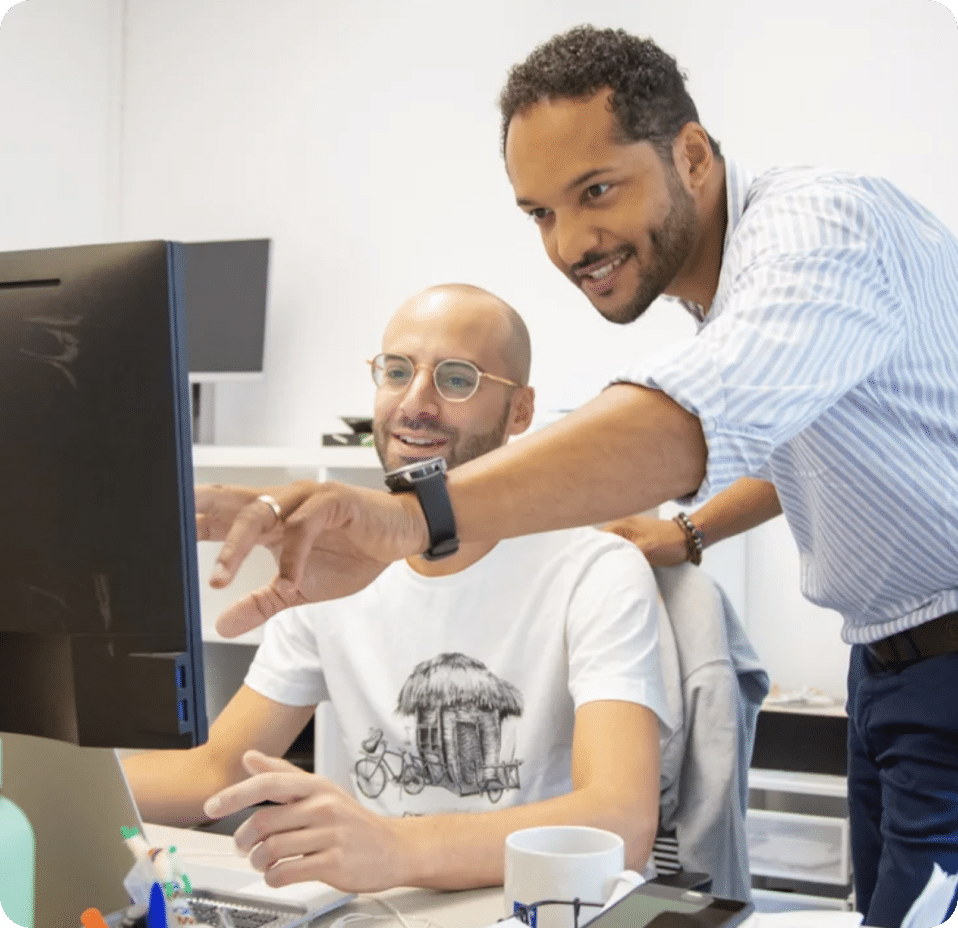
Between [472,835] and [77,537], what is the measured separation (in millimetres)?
545

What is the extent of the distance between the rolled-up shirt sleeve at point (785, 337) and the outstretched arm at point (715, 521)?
0.64 meters

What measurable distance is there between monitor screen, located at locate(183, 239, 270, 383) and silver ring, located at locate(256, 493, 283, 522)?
104 inches

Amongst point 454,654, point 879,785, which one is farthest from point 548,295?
point 879,785

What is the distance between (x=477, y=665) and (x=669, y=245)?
58 cm

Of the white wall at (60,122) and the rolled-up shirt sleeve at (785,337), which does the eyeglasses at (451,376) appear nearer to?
the rolled-up shirt sleeve at (785,337)

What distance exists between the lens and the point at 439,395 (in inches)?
67.7

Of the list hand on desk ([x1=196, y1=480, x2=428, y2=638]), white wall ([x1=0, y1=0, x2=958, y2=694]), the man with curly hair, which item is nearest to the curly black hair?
the man with curly hair

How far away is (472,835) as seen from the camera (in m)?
1.09

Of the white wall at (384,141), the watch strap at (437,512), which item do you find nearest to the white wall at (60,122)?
the white wall at (384,141)

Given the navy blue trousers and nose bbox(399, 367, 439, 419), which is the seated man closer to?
nose bbox(399, 367, 439, 419)

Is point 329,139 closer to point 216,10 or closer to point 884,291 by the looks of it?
point 216,10

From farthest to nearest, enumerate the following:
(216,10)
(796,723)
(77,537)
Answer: (216,10) → (796,723) → (77,537)

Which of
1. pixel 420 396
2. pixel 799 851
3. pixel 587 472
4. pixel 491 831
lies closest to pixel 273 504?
pixel 587 472

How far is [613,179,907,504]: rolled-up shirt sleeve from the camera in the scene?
89 cm
